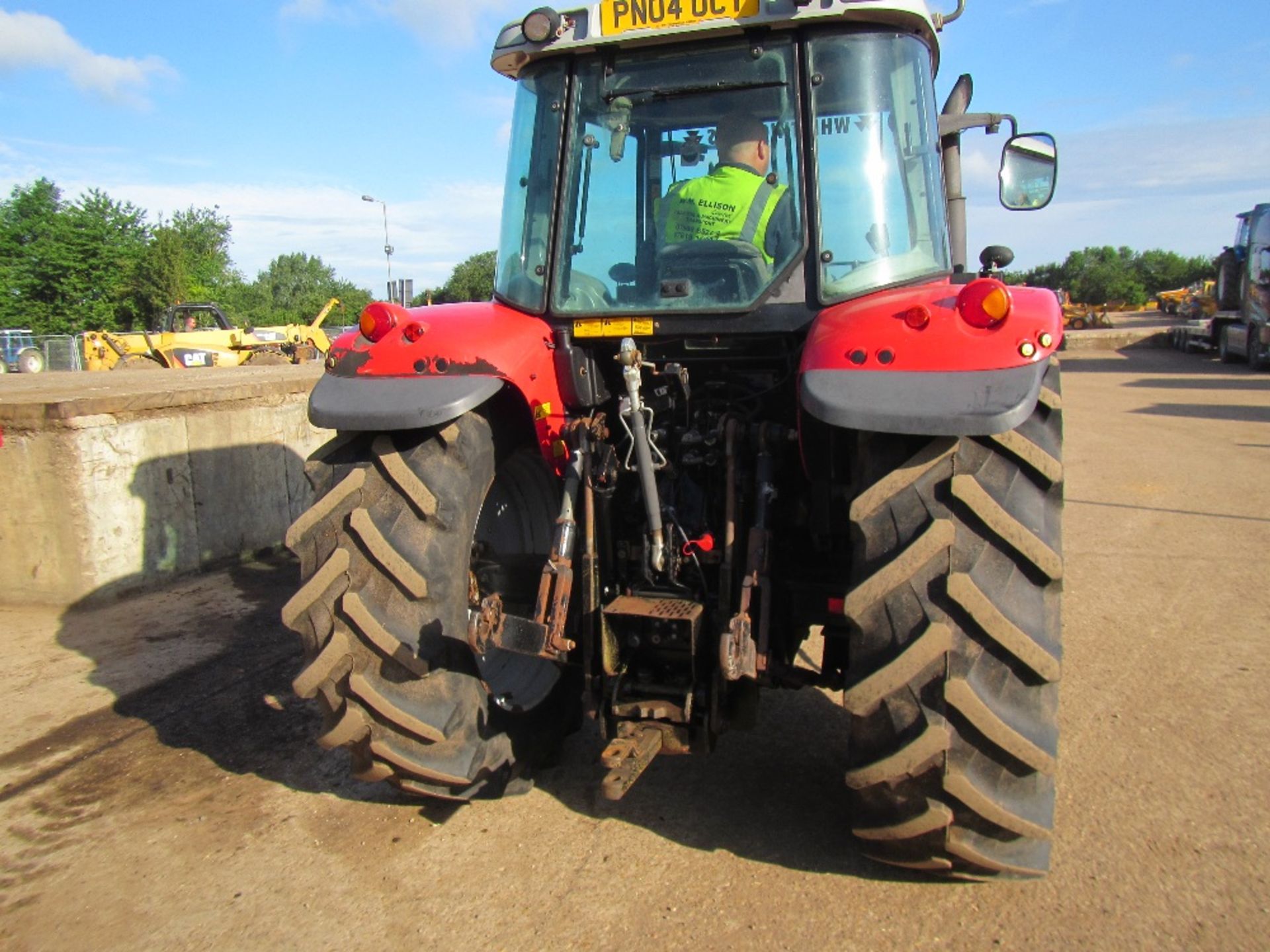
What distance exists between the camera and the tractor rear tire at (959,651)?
245 centimetres

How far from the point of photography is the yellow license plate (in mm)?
3123

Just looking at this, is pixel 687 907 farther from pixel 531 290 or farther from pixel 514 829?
pixel 531 290

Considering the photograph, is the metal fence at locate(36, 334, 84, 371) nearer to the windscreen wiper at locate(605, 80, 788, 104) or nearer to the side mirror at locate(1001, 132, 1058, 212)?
the windscreen wiper at locate(605, 80, 788, 104)

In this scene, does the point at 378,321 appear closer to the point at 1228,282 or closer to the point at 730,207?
the point at 730,207

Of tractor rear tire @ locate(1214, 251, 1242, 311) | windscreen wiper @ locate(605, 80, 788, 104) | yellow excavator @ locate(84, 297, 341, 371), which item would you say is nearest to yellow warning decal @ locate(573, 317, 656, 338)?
windscreen wiper @ locate(605, 80, 788, 104)

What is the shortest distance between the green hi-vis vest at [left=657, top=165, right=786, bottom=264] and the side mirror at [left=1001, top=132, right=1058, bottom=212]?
1059mm

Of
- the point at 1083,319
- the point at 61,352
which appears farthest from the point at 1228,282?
the point at 61,352

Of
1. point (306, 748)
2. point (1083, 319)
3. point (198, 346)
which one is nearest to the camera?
point (306, 748)

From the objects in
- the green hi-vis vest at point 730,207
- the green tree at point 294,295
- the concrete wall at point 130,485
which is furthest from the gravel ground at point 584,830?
the green tree at point 294,295

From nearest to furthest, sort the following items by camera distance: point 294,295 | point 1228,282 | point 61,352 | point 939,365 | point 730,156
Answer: point 939,365, point 730,156, point 1228,282, point 61,352, point 294,295

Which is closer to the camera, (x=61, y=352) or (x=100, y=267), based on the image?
(x=61, y=352)

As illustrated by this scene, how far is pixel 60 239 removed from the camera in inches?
1679

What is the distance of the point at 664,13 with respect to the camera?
10.5ft

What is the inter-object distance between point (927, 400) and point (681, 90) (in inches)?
58.2
